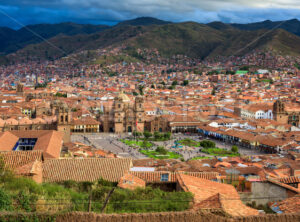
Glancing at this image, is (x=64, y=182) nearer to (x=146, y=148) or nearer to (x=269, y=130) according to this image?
(x=146, y=148)

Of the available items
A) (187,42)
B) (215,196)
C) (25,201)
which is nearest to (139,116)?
(215,196)

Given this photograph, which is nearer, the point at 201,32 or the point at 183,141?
the point at 183,141

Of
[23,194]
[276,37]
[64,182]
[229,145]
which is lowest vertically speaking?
[229,145]

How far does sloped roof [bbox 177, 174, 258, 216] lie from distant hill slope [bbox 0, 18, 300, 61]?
84.6 m

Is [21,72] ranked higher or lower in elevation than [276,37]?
lower

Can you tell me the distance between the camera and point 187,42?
125000mm

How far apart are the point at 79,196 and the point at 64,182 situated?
5.53 ft

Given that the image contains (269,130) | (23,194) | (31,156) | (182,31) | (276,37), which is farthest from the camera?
(182,31)

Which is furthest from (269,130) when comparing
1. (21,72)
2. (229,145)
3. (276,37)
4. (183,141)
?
(21,72)

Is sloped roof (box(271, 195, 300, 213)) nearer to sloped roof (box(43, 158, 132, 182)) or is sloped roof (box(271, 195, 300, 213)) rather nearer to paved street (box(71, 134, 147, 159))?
sloped roof (box(43, 158, 132, 182))

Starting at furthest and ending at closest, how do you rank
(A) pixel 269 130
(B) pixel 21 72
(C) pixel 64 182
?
(B) pixel 21 72 → (A) pixel 269 130 → (C) pixel 64 182

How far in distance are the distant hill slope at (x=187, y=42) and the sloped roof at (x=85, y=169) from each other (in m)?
83.8

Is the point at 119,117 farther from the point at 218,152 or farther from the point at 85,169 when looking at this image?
the point at 85,169

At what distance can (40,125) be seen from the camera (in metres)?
27.2
